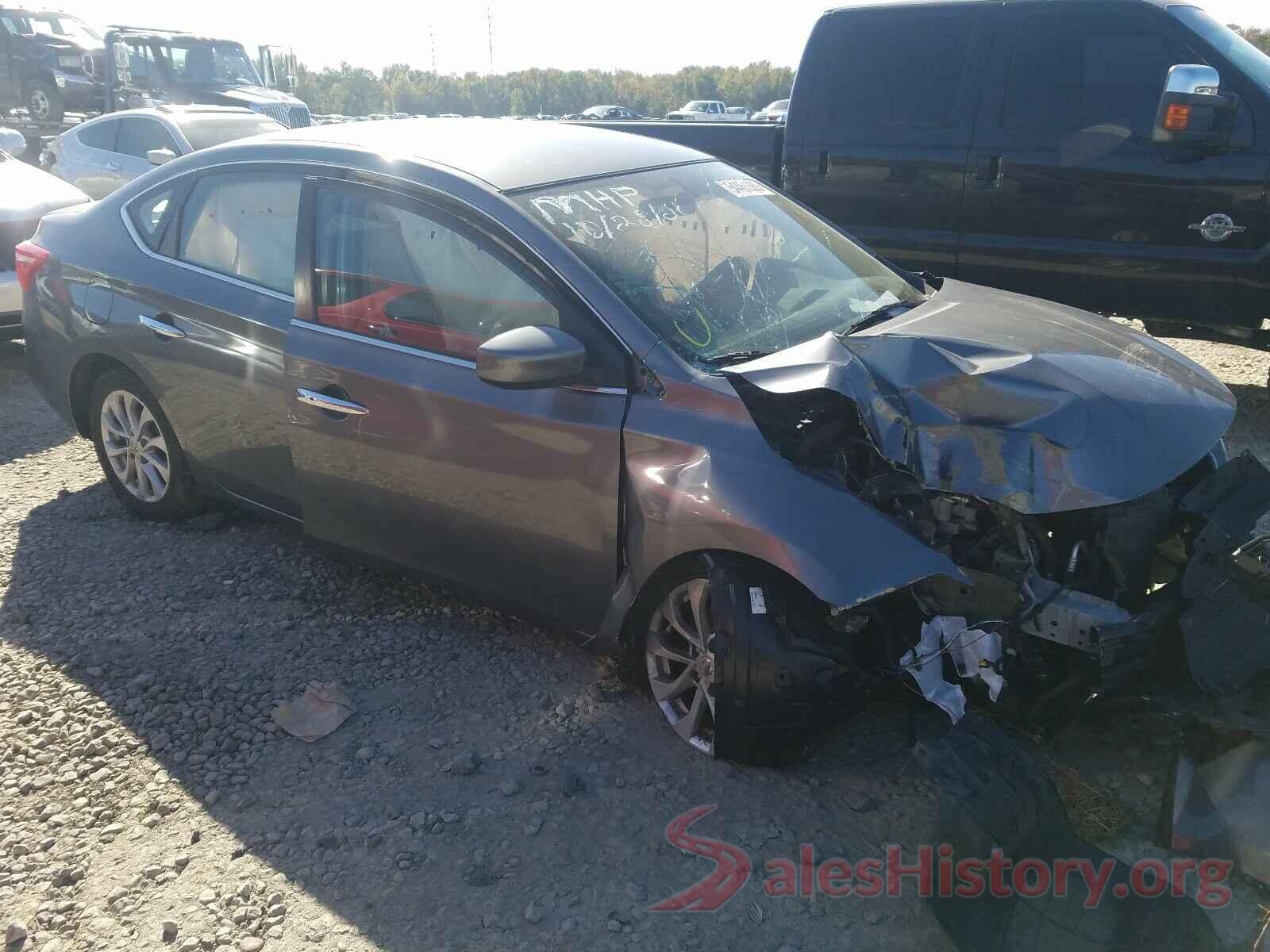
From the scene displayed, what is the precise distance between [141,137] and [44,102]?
500 inches

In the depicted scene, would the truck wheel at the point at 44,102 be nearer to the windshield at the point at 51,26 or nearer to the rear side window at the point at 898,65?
the windshield at the point at 51,26

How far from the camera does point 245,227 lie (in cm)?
402

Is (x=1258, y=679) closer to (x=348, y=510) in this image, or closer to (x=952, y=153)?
(x=348, y=510)

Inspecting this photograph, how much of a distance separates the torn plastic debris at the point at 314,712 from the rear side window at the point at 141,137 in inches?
334

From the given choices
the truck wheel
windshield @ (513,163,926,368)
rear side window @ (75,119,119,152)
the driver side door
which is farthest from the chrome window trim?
the truck wheel

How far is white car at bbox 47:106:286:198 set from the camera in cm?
1034

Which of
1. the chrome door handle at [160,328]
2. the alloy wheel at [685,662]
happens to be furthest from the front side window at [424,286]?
the chrome door handle at [160,328]

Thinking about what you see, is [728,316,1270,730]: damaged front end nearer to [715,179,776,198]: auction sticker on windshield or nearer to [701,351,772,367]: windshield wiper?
[701,351,772,367]: windshield wiper

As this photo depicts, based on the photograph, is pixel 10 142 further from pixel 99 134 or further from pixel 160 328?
pixel 160 328

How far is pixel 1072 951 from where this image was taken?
2219 mm

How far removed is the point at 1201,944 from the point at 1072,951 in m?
0.28

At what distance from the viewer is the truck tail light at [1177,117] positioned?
5.22 metres

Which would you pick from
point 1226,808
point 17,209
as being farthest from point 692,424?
point 17,209

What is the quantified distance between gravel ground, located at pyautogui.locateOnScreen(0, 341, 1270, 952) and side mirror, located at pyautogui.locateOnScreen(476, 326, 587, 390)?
1107 mm
